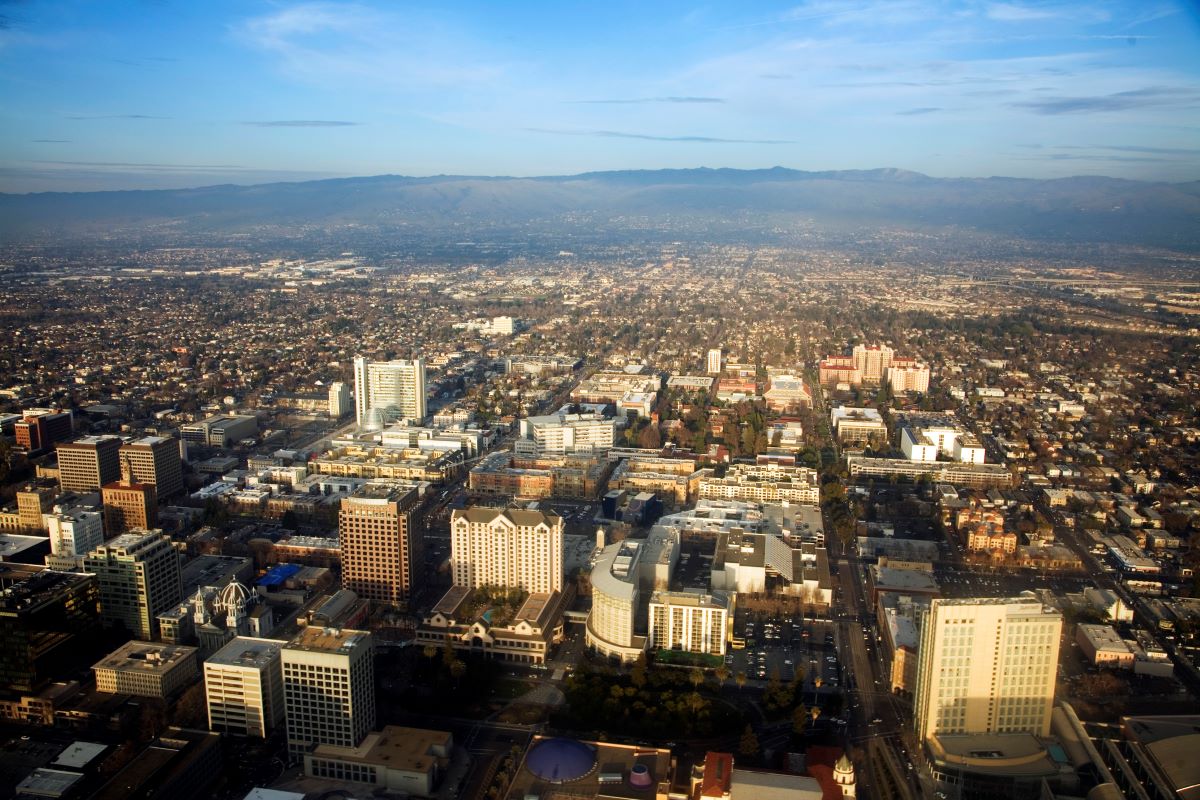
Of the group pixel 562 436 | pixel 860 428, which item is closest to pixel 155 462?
pixel 562 436

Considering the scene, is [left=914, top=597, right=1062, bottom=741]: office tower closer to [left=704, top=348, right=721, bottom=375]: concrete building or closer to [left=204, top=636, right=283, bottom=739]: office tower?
[left=204, top=636, right=283, bottom=739]: office tower

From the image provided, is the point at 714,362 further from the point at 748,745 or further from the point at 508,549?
the point at 748,745

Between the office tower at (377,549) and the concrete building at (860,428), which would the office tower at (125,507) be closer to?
the office tower at (377,549)

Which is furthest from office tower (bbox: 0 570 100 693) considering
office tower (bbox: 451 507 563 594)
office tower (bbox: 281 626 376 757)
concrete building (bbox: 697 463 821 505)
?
concrete building (bbox: 697 463 821 505)

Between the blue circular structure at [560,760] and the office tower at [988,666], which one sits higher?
the office tower at [988,666]

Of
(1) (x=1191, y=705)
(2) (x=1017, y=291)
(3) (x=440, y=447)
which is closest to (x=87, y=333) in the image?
(3) (x=440, y=447)

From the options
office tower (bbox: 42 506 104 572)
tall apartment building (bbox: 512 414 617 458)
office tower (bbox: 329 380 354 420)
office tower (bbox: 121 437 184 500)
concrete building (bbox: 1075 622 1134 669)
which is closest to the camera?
concrete building (bbox: 1075 622 1134 669)

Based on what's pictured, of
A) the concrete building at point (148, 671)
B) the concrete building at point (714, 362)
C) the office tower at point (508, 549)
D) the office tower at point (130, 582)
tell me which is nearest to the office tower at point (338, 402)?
the office tower at point (508, 549)
